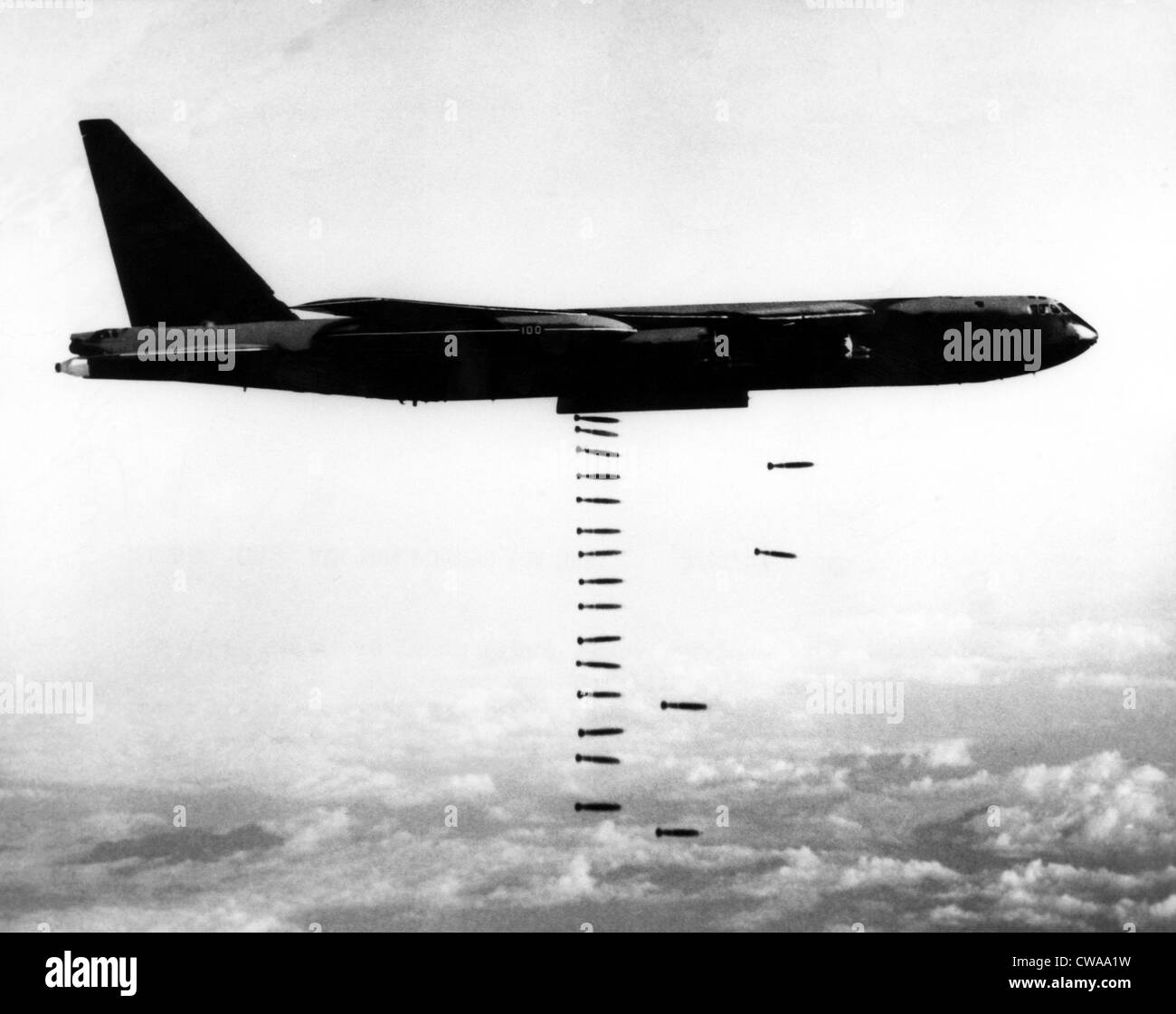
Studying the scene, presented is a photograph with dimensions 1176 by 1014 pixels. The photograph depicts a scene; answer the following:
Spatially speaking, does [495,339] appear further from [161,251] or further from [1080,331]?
[1080,331]

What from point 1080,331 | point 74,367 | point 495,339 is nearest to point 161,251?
point 74,367

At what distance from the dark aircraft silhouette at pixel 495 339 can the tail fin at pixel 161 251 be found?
36 mm

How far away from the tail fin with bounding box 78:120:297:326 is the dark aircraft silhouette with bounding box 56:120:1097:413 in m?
0.04

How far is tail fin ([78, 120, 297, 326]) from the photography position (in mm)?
31969

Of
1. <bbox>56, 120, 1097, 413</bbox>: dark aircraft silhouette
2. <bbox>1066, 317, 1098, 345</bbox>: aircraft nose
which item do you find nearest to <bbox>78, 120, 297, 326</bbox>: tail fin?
<bbox>56, 120, 1097, 413</bbox>: dark aircraft silhouette

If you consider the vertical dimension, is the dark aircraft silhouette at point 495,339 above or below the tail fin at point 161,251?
below

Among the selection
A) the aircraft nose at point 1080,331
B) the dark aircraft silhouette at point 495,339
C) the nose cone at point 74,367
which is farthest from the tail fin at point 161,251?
the aircraft nose at point 1080,331

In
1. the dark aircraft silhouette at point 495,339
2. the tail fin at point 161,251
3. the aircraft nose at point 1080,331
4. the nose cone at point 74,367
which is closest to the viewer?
the dark aircraft silhouette at point 495,339

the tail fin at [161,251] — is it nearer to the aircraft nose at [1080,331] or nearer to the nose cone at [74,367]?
the nose cone at [74,367]

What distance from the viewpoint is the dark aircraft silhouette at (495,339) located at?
2952cm

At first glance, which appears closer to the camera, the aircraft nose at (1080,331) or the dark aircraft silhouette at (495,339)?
the dark aircraft silhouette at (495,339)

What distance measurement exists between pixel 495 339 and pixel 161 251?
1028 centimetres

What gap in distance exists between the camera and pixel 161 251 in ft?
105
